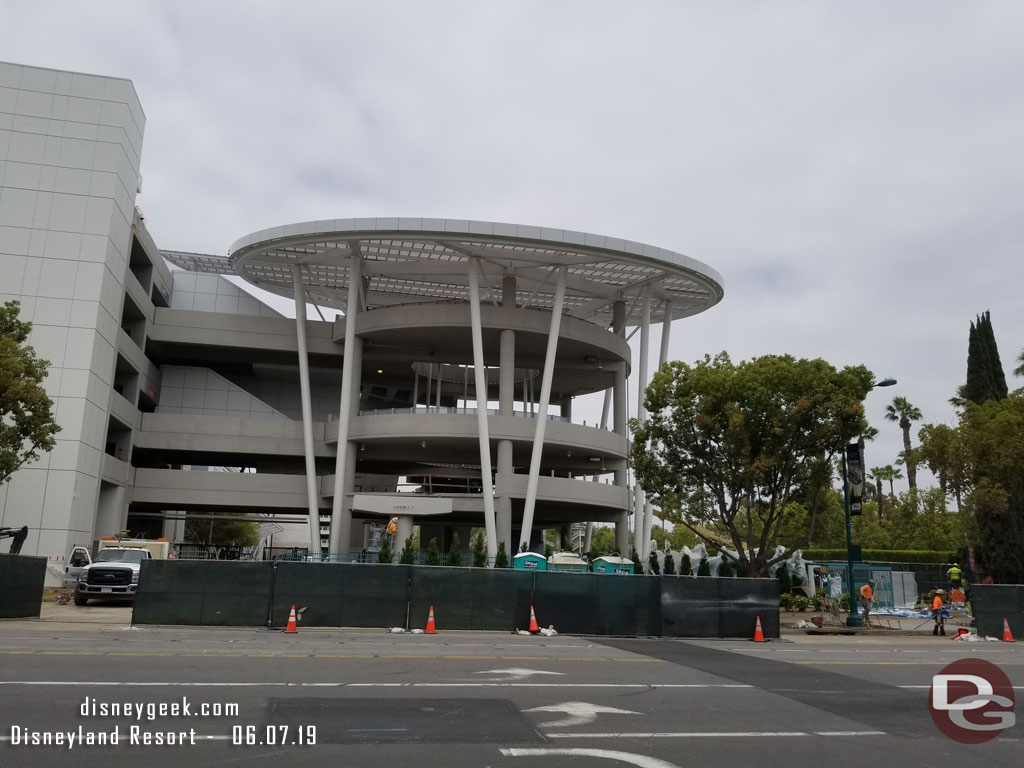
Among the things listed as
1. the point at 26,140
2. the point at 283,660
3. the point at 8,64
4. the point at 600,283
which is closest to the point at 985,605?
the point at 283,660

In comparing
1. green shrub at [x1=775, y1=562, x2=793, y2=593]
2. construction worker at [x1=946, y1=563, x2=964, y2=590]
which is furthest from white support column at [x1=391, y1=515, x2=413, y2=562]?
construction worker at [x1=946, y1=563, x2=964, y2=590]

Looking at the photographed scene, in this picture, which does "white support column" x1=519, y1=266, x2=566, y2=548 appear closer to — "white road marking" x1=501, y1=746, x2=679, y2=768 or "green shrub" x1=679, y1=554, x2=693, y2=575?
"green shrub" x1=679, y1=554, x2=693, y2=575

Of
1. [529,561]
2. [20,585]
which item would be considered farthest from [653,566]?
[20,585]

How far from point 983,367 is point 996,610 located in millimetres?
36224

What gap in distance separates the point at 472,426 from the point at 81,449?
1840 cm

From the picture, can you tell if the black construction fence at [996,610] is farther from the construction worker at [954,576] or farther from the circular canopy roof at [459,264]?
the circular canopy roof at [459,264]

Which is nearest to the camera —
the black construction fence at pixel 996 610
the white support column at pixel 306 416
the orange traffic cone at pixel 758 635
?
the orange traffic cone at pixel 758 635

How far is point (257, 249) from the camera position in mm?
43344

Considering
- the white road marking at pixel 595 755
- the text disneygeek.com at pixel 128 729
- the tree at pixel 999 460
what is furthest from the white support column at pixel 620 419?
the white road marking at pixel 595 755

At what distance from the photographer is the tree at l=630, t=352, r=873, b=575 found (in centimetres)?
3070

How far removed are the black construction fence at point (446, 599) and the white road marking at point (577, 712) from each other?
12.2 m

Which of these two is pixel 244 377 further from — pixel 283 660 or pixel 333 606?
pixel 283 660

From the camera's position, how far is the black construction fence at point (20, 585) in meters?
22.4

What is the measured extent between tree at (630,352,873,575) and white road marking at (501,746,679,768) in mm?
23872
